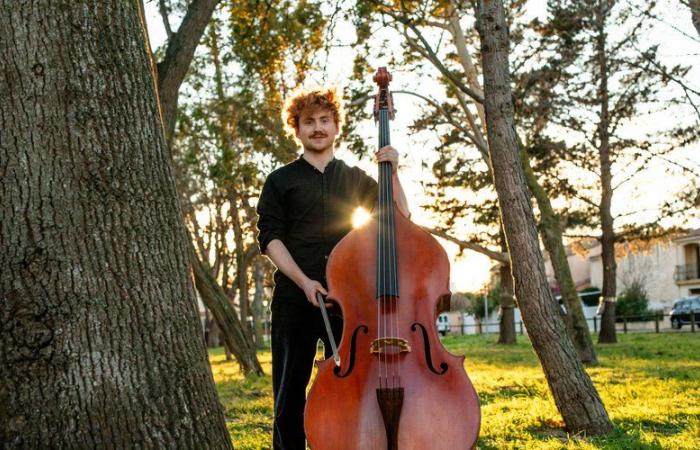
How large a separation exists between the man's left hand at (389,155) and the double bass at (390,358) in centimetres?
24

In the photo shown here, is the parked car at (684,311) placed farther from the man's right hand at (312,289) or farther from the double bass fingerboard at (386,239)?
the man's right hand at (312,289)

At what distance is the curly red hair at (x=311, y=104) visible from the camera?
12.7ft

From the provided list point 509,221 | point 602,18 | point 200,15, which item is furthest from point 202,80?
point 509,221

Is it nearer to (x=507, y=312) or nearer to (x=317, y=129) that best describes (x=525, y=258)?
(x=317, y=129)

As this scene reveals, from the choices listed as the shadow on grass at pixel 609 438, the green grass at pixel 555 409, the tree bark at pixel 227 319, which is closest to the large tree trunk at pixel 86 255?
the green grass at pixel 555 409

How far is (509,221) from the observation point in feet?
18.3

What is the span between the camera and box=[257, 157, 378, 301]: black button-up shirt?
3.82 m

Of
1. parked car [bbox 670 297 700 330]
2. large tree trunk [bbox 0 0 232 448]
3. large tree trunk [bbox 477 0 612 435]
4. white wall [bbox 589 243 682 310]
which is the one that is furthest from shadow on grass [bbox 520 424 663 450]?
white wall [bbox 589 243 682 310]

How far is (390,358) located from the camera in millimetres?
3383

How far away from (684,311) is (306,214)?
3460 cm

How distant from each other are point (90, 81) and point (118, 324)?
2.89 feet

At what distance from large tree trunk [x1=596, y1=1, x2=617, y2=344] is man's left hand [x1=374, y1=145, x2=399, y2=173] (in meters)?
14.6

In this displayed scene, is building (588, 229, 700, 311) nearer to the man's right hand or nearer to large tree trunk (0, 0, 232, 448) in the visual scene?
the man's right hand

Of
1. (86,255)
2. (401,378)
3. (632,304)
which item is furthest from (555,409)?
(632,304)
